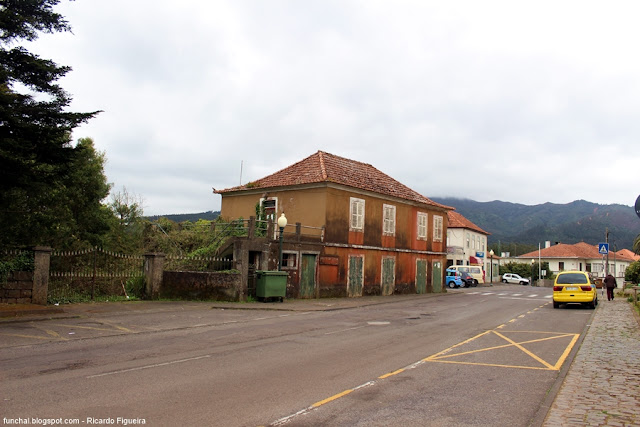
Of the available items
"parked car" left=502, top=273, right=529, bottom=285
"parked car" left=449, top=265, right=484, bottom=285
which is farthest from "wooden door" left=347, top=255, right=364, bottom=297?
"parked car" left=502, top=273, right=529, bottom=285

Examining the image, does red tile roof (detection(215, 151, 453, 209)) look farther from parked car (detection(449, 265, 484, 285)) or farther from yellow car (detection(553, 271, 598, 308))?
parked car (detection(449, 265, 484, 285))

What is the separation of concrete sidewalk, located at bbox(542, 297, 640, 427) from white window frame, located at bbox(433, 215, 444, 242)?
73.4 ft

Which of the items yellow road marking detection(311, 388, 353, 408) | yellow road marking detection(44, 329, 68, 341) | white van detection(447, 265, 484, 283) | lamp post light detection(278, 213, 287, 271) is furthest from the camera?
white van detection(447, 265, 484, 283)

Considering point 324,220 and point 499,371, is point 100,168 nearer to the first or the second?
point 324,220

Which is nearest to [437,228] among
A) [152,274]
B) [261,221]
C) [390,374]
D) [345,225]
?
[345,225]

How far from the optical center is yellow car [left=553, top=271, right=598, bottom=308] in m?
21.9

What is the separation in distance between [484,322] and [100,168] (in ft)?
93.1

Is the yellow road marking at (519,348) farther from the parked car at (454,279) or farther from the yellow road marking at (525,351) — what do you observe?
the parked car at (454,279)

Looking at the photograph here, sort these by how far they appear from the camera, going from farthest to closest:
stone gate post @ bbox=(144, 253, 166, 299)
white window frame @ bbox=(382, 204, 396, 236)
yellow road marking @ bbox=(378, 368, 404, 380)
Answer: white window frame @ bbox=(382, 204, 396, 236), stone gate post @ bbox=(144, 253, 166, 299), yellow road marking @ bbox=(378, 368, 404, 380)

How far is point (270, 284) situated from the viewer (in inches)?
826

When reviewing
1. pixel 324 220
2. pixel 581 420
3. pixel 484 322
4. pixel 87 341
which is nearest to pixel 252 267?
pixel 324 220

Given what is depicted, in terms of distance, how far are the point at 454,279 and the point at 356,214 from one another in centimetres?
2315

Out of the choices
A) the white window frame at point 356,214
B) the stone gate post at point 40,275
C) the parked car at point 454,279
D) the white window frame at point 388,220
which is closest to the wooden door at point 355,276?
the white window frame at point 356,214

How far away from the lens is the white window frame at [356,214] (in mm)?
27594
